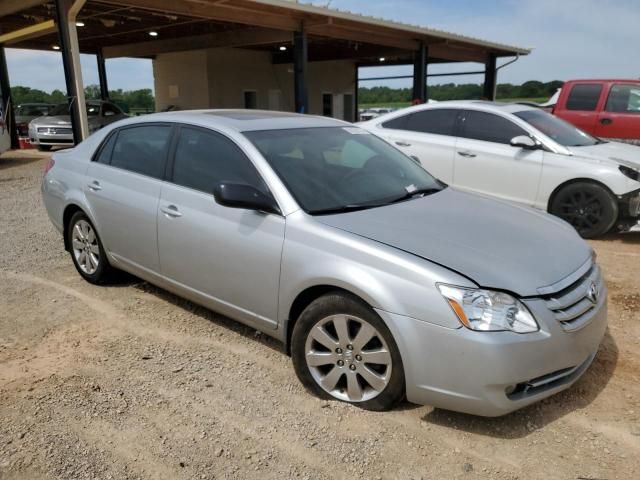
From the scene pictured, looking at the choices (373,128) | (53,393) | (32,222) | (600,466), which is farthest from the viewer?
(373,128)

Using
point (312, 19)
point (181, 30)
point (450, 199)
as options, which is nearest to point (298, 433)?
point (450, 199)

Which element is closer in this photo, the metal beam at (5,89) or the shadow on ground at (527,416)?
the shadow on ground at (527,416)

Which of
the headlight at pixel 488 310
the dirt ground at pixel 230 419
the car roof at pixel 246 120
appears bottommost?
the dirt ground at pixel 230 419

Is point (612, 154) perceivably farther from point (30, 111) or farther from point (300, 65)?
point (30, 111)

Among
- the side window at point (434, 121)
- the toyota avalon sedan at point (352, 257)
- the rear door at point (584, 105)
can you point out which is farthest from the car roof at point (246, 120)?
the rear door at point (584, 105)

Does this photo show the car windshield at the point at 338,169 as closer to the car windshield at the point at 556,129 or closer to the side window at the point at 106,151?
the side window at the point at 106,151

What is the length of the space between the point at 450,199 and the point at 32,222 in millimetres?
5947

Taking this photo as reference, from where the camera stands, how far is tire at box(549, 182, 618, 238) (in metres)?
6.22

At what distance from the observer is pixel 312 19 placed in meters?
14.7

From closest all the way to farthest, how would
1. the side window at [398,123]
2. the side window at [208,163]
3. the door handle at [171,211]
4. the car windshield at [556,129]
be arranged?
the side window at [208,163]
the door handle at [171,211]
the car windshield at [556,129]
the side window at [398,123]

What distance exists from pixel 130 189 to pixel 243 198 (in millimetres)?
1434

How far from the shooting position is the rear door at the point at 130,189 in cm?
400

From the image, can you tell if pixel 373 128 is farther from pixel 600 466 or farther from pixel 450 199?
pixel 600 466

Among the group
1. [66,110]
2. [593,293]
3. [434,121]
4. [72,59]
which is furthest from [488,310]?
[66,110]
